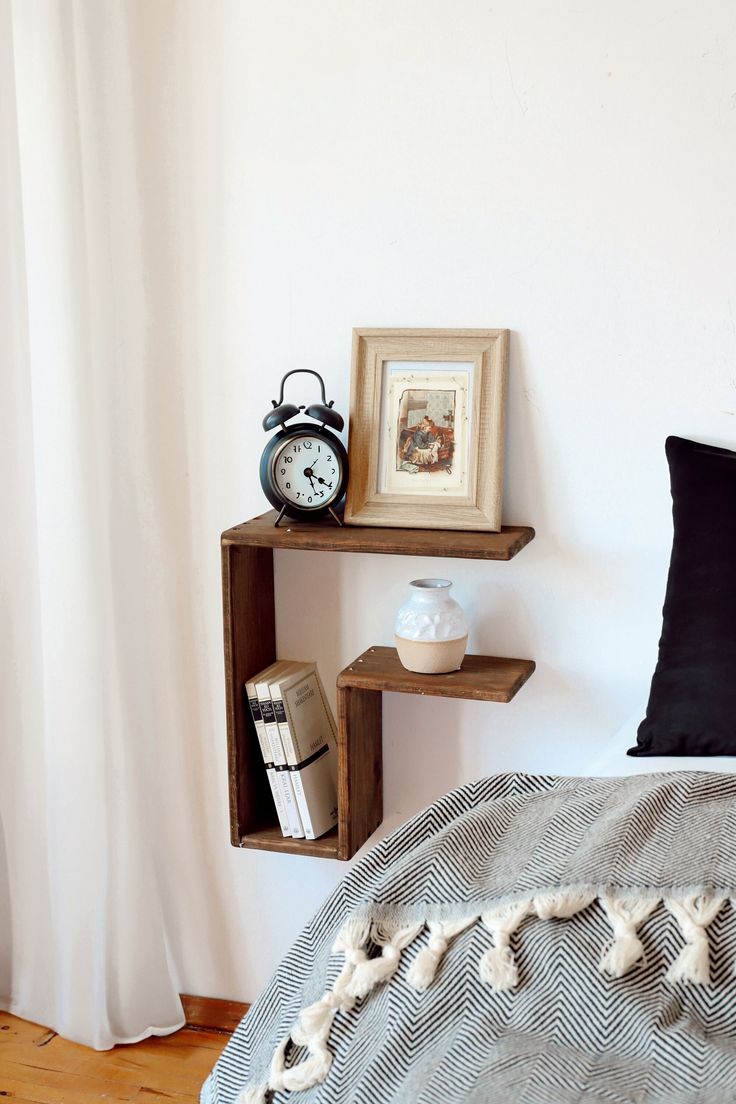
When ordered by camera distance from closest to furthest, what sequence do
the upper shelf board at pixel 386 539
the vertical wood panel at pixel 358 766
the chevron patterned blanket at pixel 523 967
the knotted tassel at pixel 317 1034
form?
the chevron patterned blanket at pixel 523 967 → the knotted tassel at pixel 317 1034 → the upper shelf board at pixel 386 539 → the vertical wood panel at pixel 358 766

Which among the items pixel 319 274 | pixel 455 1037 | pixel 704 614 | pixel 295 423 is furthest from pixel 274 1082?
pixel 319 274

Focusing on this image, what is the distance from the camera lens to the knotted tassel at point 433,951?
0.97 meters

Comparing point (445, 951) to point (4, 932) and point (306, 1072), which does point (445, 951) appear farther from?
point (4, 932)

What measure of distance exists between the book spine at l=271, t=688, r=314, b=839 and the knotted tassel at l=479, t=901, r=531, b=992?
3.19ft

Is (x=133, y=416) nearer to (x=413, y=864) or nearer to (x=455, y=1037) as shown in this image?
(x=413, y=864)

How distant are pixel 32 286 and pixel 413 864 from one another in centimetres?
126

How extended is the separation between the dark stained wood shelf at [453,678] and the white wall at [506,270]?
75 mm

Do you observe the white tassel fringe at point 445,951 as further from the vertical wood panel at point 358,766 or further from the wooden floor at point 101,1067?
the wooden floor at point 101,1067

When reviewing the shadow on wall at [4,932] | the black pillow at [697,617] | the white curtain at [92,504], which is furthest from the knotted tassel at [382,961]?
the shadow on wall at [4,932]

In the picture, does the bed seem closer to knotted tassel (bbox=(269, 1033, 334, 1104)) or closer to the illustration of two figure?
knotted tassel (bbox=(269, 1033, 334, 1104))

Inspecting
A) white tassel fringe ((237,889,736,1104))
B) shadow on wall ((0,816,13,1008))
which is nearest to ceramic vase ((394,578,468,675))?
white tassel fringe ((237,889,736,1104))

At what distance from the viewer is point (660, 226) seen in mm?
1745

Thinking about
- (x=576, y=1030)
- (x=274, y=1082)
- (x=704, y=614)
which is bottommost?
(x=274, y=1082)

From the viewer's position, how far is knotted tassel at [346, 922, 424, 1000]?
991 mm
